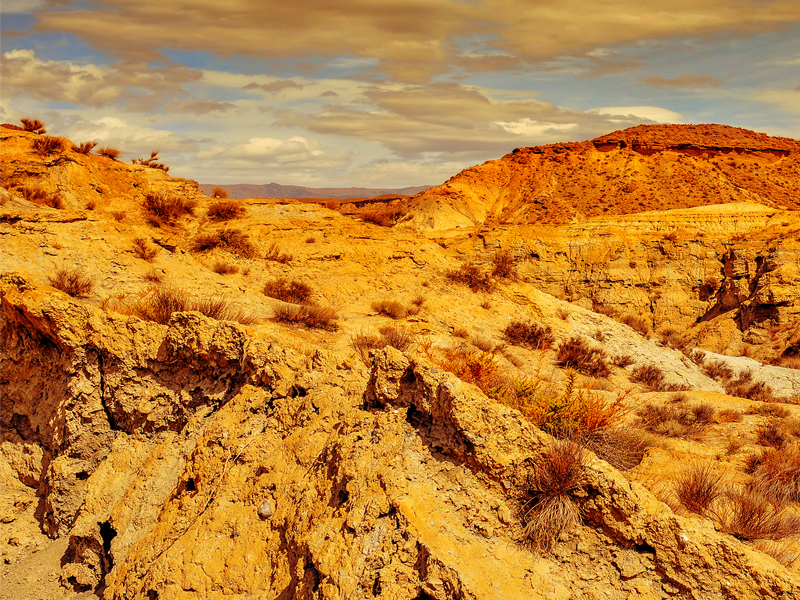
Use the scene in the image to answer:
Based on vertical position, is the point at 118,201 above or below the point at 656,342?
above

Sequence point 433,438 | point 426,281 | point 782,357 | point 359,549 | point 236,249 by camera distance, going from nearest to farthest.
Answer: point 359,549
point 433,438
point 236,249
point 426,281
point 782,357

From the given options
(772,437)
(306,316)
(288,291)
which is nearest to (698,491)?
(772,437)

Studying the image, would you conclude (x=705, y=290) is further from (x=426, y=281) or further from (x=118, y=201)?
(x=118, y=201)

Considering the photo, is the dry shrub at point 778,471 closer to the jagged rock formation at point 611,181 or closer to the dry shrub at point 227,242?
the dry shrub at point 227,242

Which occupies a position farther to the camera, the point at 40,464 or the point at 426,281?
the point at 426,281

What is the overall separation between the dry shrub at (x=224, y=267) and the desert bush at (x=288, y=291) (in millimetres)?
824

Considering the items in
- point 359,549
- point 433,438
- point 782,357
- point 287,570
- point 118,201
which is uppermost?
point 118,201

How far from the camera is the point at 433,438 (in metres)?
3.51

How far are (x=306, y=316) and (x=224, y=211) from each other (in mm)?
6521

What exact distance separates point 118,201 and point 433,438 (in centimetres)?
1274

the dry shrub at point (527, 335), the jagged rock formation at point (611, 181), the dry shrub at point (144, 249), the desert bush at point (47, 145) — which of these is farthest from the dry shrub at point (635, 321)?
the desert bush at point (47, 145)

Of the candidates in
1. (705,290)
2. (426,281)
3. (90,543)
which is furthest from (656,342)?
(90,543)

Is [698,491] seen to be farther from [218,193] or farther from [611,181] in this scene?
[611,181]

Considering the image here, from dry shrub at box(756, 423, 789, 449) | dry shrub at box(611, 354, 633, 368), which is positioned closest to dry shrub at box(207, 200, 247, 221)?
dry shrub at box(611, 354, 633, 368)
